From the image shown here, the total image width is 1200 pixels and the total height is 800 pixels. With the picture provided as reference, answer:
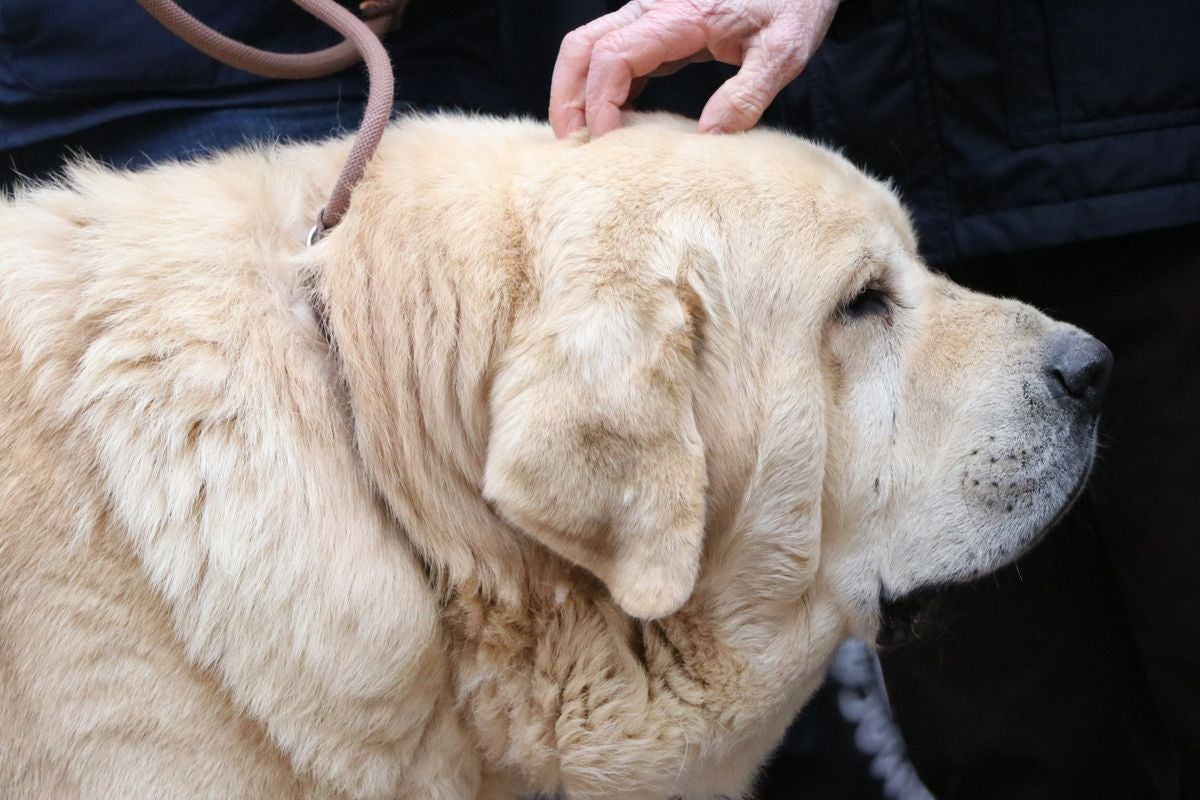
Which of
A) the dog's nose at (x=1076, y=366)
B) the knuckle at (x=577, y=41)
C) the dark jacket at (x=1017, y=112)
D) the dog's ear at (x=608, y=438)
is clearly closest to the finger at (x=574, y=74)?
the knuckle at (x=577, y=41)

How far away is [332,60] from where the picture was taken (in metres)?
2.66

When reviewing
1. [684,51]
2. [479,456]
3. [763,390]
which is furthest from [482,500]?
[684,51]

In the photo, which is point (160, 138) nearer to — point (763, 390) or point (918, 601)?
point (763, 390)

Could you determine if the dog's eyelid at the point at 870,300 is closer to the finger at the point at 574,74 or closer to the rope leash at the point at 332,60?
the finger at the point at 574,74

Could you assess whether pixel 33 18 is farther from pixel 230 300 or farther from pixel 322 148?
pixel 230 300

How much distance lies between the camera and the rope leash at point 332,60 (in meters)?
2.11

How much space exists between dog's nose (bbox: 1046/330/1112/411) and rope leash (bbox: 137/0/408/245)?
143cm

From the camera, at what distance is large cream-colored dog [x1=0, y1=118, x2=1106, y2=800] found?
5.99 feet

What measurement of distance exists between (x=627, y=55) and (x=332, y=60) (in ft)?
2.70

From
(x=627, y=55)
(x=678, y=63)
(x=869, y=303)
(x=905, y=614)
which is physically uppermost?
(x=627, y=55)

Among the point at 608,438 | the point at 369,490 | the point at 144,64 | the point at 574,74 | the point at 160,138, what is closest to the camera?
the point at 608,438

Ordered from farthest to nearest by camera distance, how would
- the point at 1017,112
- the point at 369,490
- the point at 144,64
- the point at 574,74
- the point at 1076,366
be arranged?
the point at 144,64, the point at 1017,112, the point at 574,74, the point at 1076,366, the point at 369,490

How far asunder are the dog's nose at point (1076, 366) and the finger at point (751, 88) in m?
0.79

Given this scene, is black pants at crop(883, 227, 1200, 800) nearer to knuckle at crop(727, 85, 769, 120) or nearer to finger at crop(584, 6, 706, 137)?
knuckle at crop(727, 85, 769, 120)
